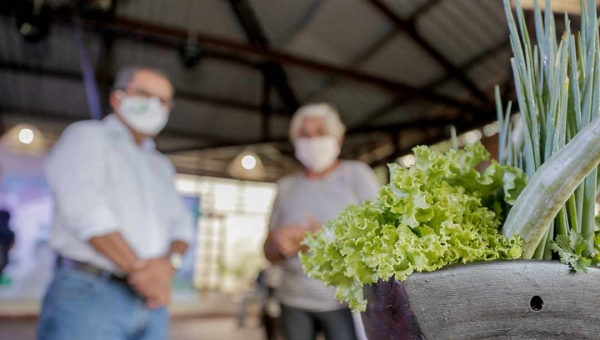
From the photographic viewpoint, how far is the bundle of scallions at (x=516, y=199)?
499 mm

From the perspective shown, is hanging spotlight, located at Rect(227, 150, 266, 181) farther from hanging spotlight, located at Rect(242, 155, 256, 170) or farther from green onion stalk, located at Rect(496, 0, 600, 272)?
green onion stalk, located at Rect(496, 0, 600, 272)

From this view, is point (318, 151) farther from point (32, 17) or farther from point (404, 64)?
point (404, 64)

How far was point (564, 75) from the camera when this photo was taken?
1.79 feet

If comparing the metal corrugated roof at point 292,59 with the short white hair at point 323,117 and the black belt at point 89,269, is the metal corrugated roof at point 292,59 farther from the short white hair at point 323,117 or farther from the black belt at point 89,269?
the black belt at point 89,269

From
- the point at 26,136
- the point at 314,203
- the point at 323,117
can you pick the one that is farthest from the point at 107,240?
the point at 26,136

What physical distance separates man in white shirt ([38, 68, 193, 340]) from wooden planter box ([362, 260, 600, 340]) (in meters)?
0.99

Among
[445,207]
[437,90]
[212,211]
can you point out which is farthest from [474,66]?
[212,211]

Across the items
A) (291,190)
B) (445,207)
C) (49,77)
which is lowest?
(445,207)

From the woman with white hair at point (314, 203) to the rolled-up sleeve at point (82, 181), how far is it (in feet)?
1.67

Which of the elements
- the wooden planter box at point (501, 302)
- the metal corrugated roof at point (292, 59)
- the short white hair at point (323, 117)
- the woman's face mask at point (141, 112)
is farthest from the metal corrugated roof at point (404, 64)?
the wooden planter box at point (501, 302)

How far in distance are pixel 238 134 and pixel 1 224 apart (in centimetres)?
1004

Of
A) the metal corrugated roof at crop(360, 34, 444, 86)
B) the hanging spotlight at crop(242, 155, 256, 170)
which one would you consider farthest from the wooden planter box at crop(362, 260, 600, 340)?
the hanging spotlight at crop(242, 155, 256, 170)

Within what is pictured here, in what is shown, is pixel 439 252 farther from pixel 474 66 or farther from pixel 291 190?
pixel 474 66

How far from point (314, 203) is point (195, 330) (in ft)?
22.3
